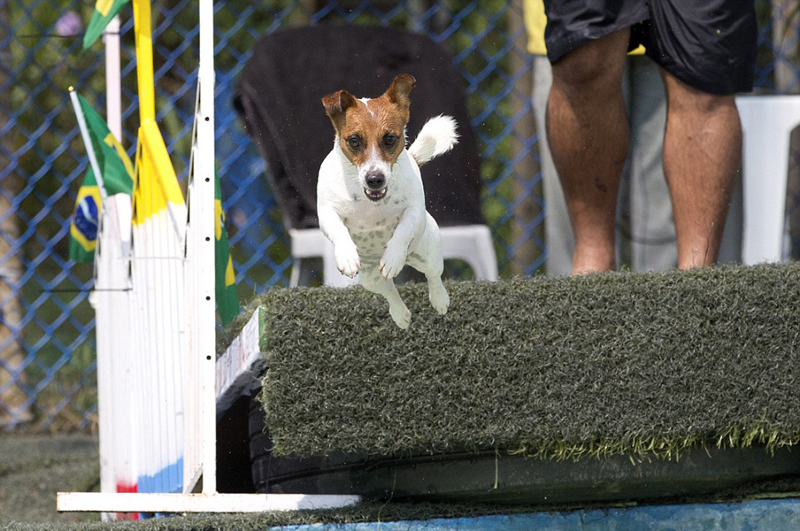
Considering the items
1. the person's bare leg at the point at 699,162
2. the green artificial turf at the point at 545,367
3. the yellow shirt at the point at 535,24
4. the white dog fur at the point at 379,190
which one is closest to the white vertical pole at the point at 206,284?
the green artificial turf at the point at 545,367

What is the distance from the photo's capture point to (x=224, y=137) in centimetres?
448

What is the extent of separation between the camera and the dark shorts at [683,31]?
95.0 inches

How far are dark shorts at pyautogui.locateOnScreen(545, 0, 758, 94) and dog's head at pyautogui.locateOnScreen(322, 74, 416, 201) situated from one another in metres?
1.29

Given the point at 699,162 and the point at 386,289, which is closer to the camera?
the point at 386,289

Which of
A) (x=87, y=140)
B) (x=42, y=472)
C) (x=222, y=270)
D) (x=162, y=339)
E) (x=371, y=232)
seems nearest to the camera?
(x=371, y=232)

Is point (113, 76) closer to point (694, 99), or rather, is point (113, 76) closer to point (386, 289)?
point (694, 99)

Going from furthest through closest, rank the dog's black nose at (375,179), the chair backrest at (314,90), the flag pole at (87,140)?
the flag pole at (87,140) → the chair backrest at (314,90) → the dog's black nose at (375,179)

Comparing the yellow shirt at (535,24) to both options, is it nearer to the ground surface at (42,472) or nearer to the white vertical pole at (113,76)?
the white vertical pole at (113,76)

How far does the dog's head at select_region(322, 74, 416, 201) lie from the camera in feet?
4.11

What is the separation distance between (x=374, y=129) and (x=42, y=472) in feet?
9.97

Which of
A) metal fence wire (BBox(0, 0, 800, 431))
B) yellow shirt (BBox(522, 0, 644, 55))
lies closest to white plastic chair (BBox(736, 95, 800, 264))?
yellow shirt (BBox(522, 0, 644, 55))

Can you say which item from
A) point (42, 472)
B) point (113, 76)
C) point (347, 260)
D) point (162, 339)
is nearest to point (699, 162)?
point (162, 339)

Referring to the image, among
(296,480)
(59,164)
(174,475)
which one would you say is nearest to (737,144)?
(296,480)

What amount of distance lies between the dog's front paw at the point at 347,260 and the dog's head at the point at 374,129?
3.7 inches
